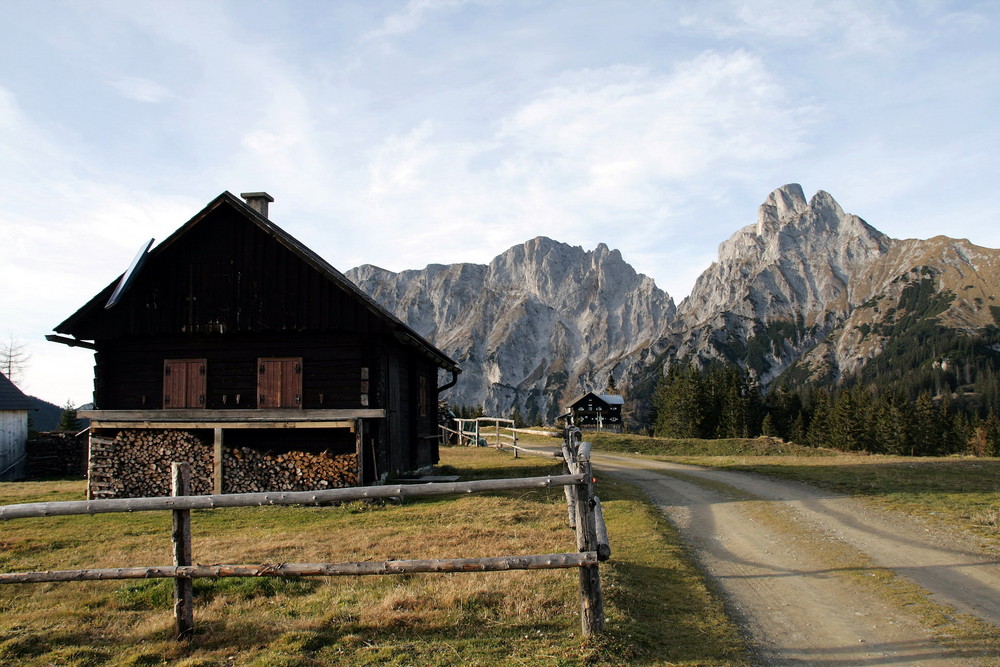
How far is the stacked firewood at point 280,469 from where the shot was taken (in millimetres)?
18500

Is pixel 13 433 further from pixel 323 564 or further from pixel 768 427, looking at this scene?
pixel 768 427

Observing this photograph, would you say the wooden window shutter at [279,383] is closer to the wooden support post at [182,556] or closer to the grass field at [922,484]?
the wooden support post at [182,556]

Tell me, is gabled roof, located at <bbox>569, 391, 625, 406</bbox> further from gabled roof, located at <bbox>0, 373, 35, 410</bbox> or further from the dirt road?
the dirt road

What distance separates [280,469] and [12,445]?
26147mm

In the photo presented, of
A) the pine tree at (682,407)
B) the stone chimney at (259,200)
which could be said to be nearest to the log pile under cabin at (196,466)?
the stone chimney at (259,200)

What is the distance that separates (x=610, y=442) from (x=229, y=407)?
32585 mm

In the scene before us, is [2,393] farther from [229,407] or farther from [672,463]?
[672,463]

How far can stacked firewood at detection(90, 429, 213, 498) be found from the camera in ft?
62.9

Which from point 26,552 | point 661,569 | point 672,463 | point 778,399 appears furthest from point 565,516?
point 778,399

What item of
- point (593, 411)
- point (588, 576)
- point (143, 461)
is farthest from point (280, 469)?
point (593, 411)

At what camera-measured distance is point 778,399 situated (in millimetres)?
97000

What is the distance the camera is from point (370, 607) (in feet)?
25.5

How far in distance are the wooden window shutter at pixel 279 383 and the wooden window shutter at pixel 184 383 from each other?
1.87m

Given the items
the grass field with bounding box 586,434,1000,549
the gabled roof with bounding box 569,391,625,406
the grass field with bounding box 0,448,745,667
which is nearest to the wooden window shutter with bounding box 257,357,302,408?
the grass field with bounding box 0,448,745,667
